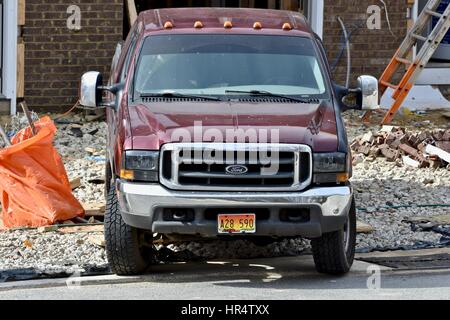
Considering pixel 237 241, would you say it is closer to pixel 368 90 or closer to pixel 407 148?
pixel 368 90

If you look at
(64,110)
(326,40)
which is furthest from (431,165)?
(64,110)

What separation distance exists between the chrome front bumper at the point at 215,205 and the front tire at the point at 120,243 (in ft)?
0.72

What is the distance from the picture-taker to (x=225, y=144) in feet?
31.6

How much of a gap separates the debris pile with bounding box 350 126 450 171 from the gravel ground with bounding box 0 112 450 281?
0.49ft

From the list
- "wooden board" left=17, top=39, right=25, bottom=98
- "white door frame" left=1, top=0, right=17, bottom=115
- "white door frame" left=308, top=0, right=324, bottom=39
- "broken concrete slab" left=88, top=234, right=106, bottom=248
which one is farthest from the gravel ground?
"white door frame" left=308, top=0, right=324, bottom=39

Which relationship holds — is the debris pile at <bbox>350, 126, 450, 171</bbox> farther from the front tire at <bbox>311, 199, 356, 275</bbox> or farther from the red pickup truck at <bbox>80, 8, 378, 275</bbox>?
the front tire at <bbox>311, 199, 356, 275</bbox>

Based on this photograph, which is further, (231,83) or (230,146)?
(231,83)

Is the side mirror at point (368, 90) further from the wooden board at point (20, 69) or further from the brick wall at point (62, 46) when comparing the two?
the wooden board at point (20, 69)

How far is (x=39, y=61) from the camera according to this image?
1745 centimetres

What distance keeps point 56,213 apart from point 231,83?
2.16 m

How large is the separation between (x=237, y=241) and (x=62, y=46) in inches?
270

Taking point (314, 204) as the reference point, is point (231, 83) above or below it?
above

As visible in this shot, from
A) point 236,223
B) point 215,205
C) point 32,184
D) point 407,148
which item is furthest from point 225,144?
point 407,148

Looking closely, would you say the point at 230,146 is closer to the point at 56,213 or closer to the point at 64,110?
the point at 56,213
